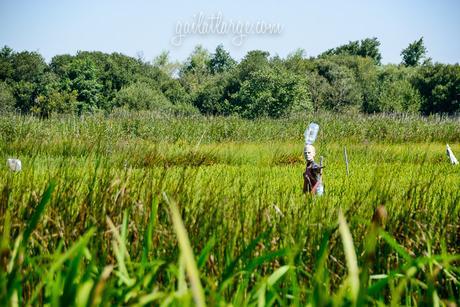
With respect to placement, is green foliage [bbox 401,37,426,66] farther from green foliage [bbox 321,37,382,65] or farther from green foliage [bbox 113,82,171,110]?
green foliage [bbox 113,82,171,110]

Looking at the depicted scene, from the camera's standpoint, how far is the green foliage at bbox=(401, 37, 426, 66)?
85.8m

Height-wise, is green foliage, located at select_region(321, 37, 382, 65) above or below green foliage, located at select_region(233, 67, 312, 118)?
above

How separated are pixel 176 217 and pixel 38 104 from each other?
173ft

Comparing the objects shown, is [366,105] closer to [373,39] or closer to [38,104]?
[373,39]

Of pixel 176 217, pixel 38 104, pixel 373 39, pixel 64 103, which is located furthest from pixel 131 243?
pixel 373 39

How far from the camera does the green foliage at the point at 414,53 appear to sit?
3378 inches

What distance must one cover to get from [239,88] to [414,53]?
52.7 meters

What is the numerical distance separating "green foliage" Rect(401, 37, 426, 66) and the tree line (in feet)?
78.9

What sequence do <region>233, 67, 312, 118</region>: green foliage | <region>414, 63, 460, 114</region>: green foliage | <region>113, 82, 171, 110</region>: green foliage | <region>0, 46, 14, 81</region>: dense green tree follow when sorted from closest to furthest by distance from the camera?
<region>233, 67, 312, 118</region>: green foliage → <region>113, 82, 171, 110</region>: green foliage → <region>414, 63, 460, 114</region>: green foliage → <region>0, 46, 14, 81</region>: dense green tree

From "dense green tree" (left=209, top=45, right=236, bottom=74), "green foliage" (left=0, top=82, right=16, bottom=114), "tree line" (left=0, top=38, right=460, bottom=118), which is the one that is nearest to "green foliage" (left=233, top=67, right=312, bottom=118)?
"tree line" (left=0, top=38, right=460, bottom=118)

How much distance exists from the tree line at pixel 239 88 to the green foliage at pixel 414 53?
24034 millimetres

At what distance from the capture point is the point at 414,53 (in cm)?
8631

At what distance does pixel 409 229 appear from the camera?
100 inches

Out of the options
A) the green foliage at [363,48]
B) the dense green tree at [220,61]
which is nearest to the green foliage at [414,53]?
the green foliage at [363,48]
